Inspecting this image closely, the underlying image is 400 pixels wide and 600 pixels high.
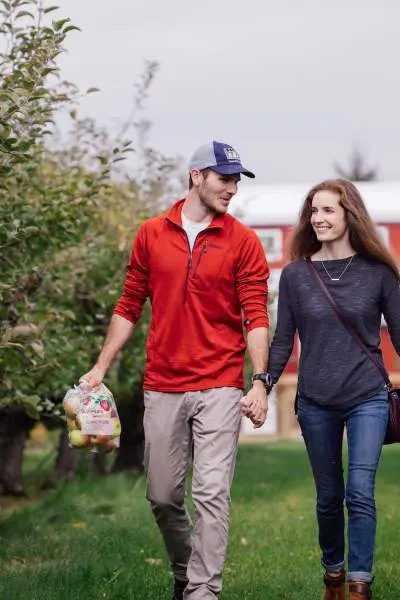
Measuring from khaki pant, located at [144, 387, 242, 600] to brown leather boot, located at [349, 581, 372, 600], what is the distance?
0.54 metres

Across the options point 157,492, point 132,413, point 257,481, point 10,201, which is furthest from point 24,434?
point 157,492

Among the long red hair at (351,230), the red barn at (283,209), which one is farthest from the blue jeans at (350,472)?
the red barn at (283,209)

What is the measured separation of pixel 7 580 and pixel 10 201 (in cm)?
213

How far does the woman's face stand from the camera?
5734mm

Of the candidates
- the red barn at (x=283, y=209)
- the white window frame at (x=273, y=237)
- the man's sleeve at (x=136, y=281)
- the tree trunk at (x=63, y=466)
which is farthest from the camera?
the red barn at (x=283, y=209)

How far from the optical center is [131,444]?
15.6 m

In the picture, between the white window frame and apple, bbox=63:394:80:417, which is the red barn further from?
apple, bbox=63:394:80:417

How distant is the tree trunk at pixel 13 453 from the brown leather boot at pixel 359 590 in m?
8.20

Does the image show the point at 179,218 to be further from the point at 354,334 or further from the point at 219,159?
the point at 354,334

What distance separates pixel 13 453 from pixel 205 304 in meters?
8.56

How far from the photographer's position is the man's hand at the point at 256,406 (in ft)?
18.4

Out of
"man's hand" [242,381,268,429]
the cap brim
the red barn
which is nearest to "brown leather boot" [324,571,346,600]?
"man's hand" [242,381,268,429]

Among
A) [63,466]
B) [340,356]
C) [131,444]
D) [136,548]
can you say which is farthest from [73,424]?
[131,444]

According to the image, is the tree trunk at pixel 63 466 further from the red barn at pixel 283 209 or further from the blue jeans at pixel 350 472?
the blue jeans at pixel 350 472
